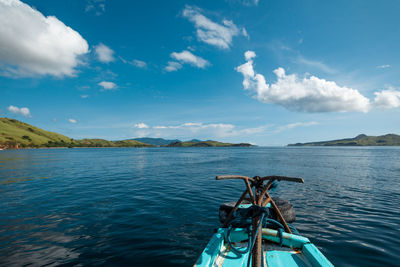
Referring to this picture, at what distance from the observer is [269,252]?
21.3 ft

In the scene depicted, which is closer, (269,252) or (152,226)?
(269,252)

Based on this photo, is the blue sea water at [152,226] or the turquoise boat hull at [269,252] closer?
the turquoise boat hull at [269,252]

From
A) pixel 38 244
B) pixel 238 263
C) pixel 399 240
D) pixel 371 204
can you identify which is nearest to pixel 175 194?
pixel 38 244

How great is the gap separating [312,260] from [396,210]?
16076 mm

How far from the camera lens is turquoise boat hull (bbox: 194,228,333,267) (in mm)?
5527

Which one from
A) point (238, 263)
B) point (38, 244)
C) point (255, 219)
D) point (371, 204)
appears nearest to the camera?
point (255, 219)

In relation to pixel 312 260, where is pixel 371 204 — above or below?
below

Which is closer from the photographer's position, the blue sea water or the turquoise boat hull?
the turquoise boat hull

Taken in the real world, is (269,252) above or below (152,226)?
above

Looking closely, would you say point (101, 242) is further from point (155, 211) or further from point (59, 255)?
point (155, 211)

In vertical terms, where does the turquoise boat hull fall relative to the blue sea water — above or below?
above

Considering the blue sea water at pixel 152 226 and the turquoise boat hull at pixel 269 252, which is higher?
the turquoise boat hull at pixel 269 252

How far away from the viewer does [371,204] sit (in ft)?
52.3

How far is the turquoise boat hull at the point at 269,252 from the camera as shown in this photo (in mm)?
5527
